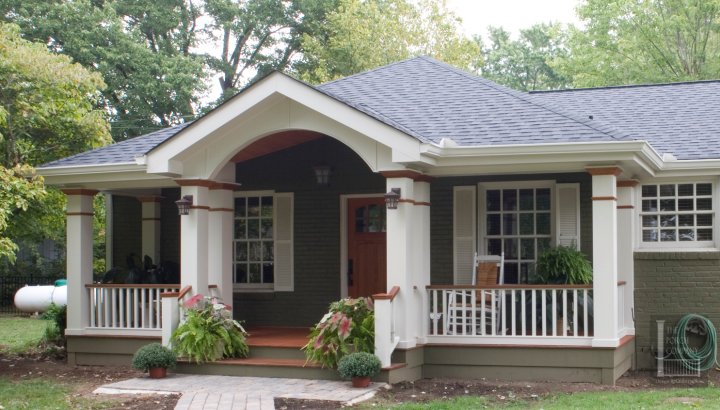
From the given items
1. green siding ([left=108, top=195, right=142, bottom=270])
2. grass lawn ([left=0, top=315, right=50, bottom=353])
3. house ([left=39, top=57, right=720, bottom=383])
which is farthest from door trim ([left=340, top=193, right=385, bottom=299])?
grass lawn ([left=0, top=315, right=50, bottom=353])

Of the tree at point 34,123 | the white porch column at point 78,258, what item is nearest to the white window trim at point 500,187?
the white porch column at point 78,258

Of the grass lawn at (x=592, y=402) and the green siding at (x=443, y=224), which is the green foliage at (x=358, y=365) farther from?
the green siding at (x=443, y=224)

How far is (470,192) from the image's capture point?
1262 centimetres

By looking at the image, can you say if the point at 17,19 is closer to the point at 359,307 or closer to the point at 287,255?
the point at 287,255

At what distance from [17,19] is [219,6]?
771 centimetres

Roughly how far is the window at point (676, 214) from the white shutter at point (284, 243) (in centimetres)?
493

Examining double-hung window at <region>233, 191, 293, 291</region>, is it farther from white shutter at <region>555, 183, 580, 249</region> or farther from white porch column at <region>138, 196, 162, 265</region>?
white shutter at <region>555, 183, 580, 249</region>

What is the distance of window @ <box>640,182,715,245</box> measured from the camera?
1234 cm

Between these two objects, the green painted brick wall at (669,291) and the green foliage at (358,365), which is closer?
the green foliage at (358,365)

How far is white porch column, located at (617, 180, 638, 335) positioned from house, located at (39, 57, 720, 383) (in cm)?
2

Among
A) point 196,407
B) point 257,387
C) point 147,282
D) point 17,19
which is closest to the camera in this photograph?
point 196,407

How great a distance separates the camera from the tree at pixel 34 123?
1139cm

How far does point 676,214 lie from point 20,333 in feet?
41.8

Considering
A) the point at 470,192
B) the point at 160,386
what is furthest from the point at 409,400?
the point at 470,192
